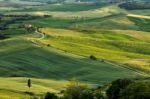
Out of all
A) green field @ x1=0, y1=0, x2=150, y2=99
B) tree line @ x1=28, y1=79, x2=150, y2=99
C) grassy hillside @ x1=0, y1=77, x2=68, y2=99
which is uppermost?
tree line @ x1=28, y1=79, x2=150, y2=99

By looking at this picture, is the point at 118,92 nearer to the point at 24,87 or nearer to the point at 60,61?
the point at 24,87

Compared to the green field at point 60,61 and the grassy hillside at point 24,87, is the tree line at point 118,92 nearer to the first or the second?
the grassy hillside at point 24,87

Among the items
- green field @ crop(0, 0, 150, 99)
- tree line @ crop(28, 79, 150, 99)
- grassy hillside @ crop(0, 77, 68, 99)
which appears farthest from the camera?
green field @ crop(0, 0, 150, 99)

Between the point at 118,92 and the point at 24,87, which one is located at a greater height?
the point at 118,92

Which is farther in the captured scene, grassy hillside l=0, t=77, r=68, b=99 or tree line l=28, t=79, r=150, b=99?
grassy hillside l=0, t=77, r=68, b=99

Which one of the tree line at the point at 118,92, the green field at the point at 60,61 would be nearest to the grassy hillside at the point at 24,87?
the green field at the point at 60,61

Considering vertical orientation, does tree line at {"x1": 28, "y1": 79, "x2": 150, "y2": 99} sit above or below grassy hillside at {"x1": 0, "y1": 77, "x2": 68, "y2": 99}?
above

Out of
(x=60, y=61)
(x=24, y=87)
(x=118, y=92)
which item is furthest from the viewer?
(x=60, y=61)

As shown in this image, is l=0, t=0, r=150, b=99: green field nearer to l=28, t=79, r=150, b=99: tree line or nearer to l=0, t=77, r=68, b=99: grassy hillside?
l=0, t=77, r=68, b=99: grassy hillside

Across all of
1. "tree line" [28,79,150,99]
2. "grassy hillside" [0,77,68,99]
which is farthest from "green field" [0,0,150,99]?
"tree line" [28,79,150,99]

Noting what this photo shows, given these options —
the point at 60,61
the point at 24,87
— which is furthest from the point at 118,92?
the point at 60,61

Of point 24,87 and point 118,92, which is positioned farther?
point 24,87

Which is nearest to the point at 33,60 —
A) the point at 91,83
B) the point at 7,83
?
the point at 91,83

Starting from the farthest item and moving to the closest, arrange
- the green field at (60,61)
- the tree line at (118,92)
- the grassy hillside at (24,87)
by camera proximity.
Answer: the green field at (60,61), the grassy hillside at (24,87), the tree line at (118,92)
